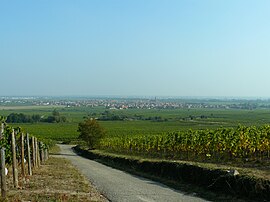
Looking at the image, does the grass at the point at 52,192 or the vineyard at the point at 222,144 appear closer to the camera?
the grass at the point at 52,192

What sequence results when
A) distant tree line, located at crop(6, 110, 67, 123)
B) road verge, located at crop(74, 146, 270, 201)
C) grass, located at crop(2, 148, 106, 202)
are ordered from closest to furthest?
grass, located at crop(2, 148, 106, 202) < road verge, located at crop(74, 146, 270, 201) < distant tree line, located at crop(6, 110, 67, 123)

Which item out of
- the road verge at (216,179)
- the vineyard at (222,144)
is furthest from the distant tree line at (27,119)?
the road verge at (216,179)

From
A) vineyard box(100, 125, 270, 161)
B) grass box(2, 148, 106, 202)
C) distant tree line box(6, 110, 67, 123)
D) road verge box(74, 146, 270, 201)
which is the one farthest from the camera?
distant tree line box(6, 110, 67, 123)

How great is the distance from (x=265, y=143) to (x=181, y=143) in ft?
38.0

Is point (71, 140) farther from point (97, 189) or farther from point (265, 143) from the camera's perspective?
point (97, 189)

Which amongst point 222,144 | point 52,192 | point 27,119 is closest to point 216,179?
point 52,192

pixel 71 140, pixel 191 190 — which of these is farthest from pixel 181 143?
pixel 71 140

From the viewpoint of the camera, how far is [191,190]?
16109 mm

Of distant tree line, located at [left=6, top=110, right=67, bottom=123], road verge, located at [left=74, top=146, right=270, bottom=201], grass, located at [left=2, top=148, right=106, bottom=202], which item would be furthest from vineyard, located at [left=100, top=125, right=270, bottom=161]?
distant tree line, located at [left=6, top=110, right=67, bottom=123]

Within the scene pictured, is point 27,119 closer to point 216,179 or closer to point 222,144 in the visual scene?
point 222,144

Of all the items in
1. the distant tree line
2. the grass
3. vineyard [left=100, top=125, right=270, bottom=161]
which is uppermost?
the grass

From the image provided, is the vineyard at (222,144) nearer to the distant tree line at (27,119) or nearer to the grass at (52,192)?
the grass at (52,192)

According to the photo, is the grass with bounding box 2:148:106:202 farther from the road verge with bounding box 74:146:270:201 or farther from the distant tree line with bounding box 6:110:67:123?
the distant tree line with bounding box 6:110:67:123

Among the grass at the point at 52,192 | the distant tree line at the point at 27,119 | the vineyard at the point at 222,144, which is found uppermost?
the grass at the point at 52,192
